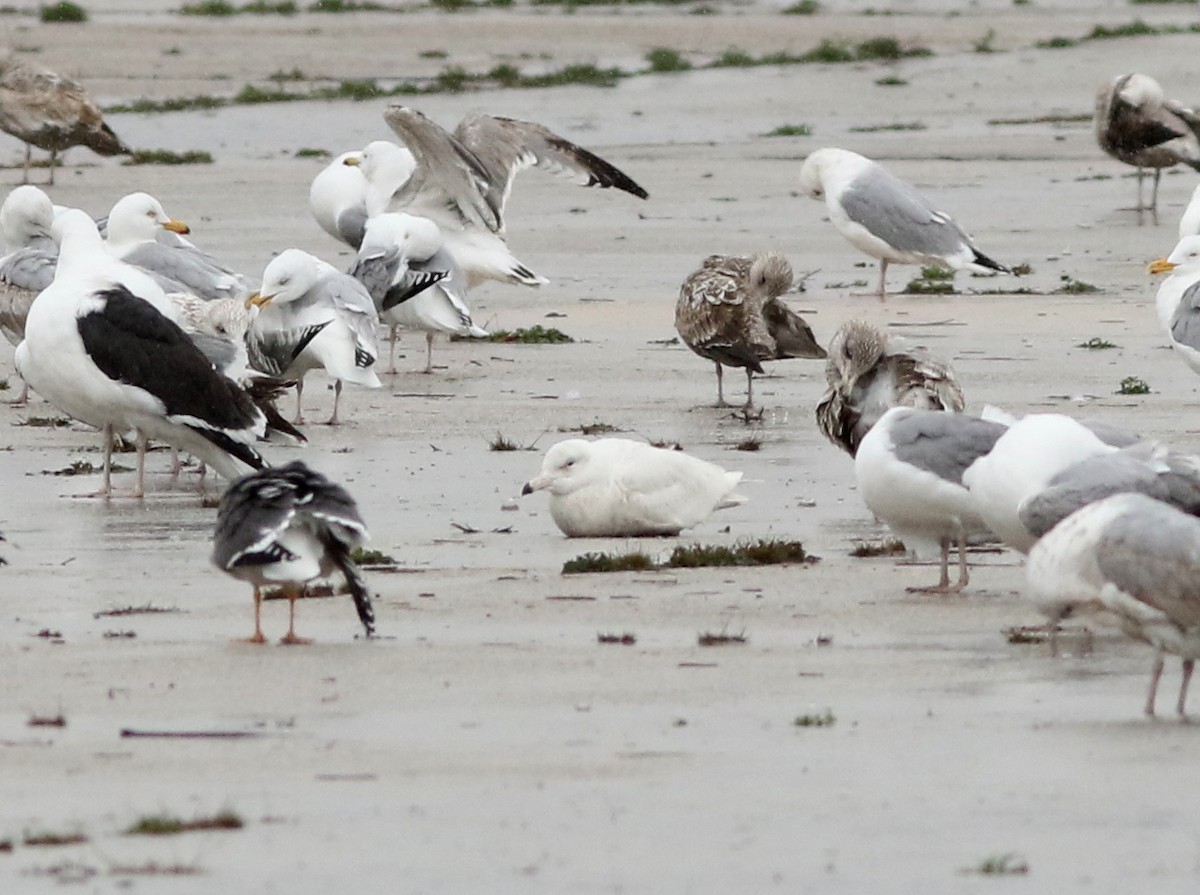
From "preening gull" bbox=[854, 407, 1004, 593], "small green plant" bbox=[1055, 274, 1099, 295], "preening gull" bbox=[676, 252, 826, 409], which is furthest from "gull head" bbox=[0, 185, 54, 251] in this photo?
"small green plant" bbox=[1055, 274, 1099, 295]

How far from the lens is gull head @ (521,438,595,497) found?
11.4 m

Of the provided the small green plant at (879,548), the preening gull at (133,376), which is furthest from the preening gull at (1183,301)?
the preening gull at (133,376)

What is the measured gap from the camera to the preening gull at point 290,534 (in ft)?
28.8

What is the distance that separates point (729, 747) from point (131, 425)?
610cm

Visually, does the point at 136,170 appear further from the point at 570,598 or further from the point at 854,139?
the point at 570,598

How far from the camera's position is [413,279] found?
1698cm

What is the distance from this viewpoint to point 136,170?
28656 mm

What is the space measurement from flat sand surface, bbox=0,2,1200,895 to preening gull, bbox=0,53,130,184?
6.20 metres

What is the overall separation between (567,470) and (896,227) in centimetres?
1000

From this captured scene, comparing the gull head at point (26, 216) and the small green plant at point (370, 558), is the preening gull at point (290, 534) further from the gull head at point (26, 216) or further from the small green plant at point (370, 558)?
the gull head at point (26, 216)

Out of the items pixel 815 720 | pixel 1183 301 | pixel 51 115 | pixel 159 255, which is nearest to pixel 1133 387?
pixel 1183 301

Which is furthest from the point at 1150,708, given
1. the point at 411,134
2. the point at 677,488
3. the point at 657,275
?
the point at 657,275

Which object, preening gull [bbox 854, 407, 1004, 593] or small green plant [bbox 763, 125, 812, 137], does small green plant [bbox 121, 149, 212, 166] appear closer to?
small green plant [bbox 763, 125, 812, 137]

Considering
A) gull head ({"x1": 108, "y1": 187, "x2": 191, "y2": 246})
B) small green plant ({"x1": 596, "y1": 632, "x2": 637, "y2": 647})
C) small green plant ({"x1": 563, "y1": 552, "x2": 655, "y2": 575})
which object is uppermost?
gull head ({"x1": 108, "y1": 187, "x2": 191, "y2": 246})
